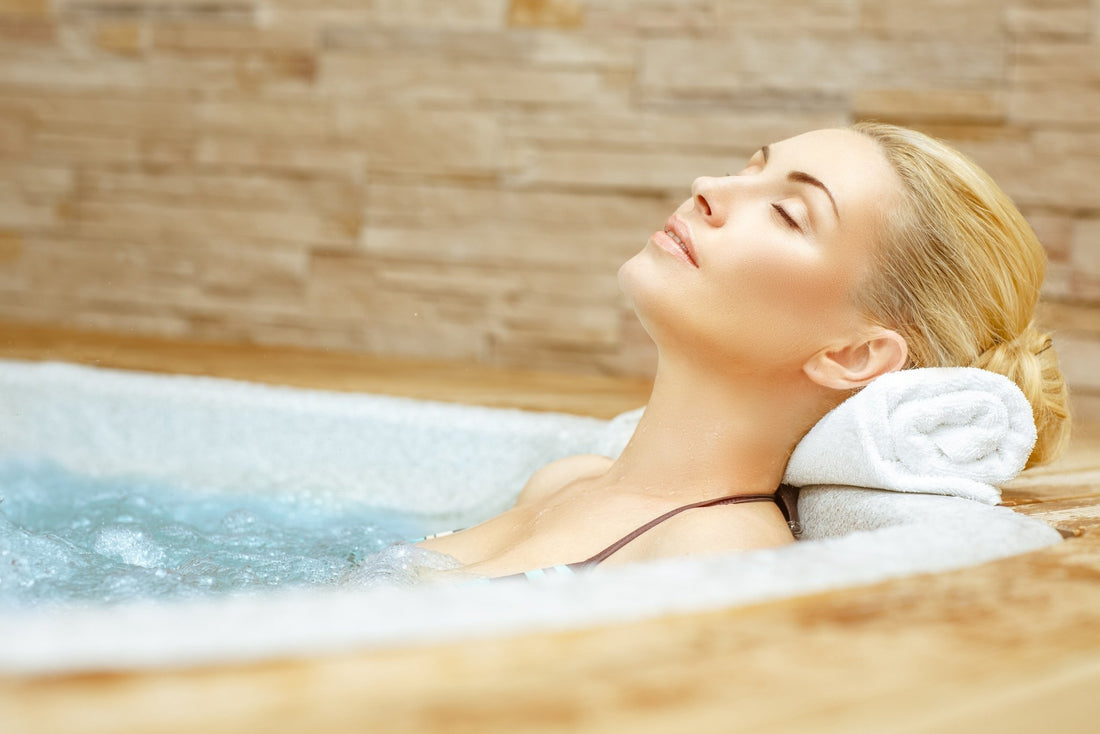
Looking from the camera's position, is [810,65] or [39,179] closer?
[810,65]

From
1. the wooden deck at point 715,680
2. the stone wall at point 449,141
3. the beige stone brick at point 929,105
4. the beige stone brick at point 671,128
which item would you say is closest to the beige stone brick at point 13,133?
the stone wall at point 449,141

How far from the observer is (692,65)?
2.65 metres

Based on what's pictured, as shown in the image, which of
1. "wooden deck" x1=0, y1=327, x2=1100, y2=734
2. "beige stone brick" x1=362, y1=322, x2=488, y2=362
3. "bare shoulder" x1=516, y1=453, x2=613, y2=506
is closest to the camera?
"wooden deck" x1=0, y1=327, x2=1100, y2=734

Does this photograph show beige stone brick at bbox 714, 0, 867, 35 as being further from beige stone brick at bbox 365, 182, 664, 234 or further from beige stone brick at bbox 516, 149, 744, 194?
beige stone brick at bbox 365, 182, 664, 234

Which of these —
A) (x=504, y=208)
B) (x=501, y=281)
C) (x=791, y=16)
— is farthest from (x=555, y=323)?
(x=791, y=16)

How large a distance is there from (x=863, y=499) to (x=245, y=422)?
41.7 inches

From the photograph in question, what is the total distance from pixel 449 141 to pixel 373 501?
1256 mm

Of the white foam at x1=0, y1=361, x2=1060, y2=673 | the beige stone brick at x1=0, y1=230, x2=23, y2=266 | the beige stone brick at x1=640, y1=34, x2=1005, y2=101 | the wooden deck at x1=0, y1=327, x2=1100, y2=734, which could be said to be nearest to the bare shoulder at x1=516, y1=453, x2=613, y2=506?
the white foam at x1=0, y1=361, x2=1060, y2=673

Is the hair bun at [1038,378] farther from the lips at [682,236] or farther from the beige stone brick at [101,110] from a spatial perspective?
the beige stone brick at [101,110]

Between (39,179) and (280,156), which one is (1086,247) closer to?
(280,156)

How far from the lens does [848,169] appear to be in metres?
1.24

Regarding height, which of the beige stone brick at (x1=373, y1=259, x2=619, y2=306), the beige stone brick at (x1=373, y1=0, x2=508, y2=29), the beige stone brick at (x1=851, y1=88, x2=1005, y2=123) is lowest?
the beige stone brick at (x1=373, y1=259, x2=619, y2=306)

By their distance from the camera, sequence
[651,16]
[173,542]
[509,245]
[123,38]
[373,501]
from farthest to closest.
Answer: [123,38] → [509,245] → [651,16] → [373,501] → [173,542]

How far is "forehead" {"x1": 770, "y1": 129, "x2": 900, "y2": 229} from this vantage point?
122 cm
